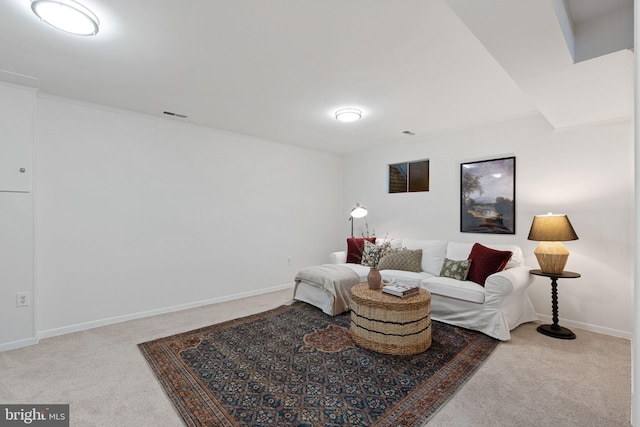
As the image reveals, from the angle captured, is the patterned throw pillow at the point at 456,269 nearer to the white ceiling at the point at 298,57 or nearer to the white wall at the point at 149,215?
the white ceiling at the point at 298,57

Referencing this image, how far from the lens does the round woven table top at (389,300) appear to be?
2562 millimetres

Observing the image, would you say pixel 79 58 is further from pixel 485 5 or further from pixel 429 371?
pixel 429 371

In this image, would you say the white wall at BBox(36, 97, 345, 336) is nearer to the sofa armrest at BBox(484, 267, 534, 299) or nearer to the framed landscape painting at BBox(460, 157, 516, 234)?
the framed landscape painting at BBox(460, 157, 516, 234)

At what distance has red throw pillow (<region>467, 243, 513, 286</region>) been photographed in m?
3.20

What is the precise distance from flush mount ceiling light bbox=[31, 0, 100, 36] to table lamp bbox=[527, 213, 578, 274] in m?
4.18

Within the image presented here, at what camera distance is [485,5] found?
4.71ft

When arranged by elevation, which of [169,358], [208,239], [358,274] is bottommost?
[169,358]

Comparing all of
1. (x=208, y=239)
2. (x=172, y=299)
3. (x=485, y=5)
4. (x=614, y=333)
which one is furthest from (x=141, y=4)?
(x=614, y=333)

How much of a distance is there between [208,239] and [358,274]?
2.15 m

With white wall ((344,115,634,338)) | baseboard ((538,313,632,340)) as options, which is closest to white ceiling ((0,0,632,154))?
white wall ((344,115,634,338))

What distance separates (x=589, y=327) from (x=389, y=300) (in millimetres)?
2407

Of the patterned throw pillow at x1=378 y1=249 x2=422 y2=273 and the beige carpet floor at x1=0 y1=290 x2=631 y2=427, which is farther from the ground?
the patterned throw pillow at x1=378 y1=249 x2=422 y2=273

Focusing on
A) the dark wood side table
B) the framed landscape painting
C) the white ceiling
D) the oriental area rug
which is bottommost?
the oriental area rug

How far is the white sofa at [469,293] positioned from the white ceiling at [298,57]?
1.70 meters
